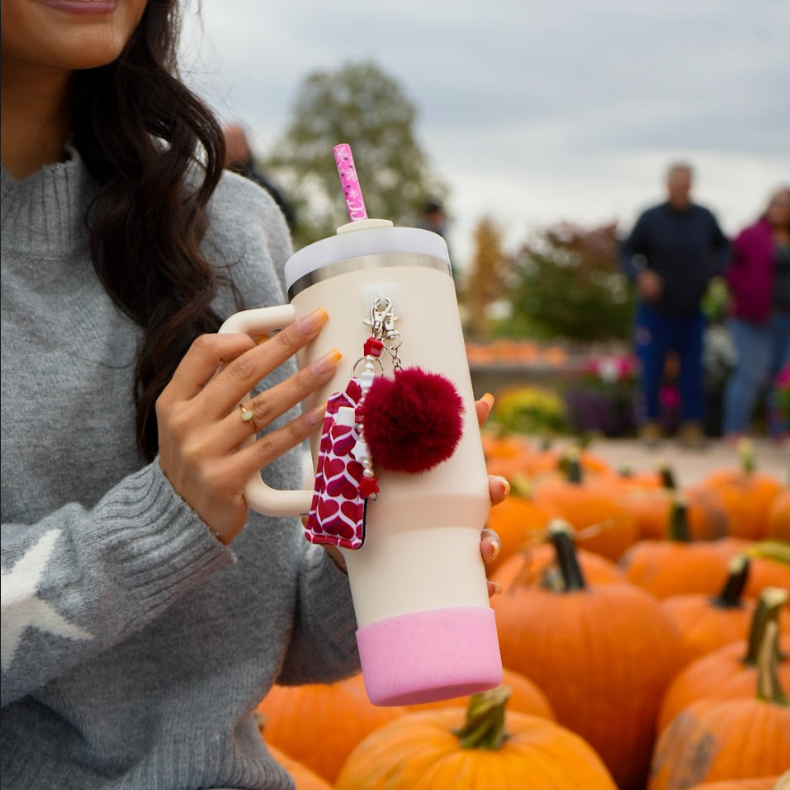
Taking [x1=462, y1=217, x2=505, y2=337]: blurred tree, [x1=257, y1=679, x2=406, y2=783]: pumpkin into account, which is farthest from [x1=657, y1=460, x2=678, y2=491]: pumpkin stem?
[x1=462, y1=217, x2=505, y2=337]: blurred tree

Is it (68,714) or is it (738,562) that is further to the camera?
(738,562)

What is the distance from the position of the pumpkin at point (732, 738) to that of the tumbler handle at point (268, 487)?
110cm

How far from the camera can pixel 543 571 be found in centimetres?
250

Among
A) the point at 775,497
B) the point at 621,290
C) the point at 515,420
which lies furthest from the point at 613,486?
the point at 621,290

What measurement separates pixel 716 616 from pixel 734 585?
76 millimetres

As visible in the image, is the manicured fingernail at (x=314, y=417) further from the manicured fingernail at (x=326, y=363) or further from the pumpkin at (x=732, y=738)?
the pumpkin at (x=732, y=738)

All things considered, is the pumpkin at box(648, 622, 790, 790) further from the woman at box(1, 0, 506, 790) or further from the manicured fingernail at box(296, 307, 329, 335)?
the manicured fingernail at box(296, 307, 329, 335)

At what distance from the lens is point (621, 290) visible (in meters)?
15.0

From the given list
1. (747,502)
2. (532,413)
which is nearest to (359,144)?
(532,413)

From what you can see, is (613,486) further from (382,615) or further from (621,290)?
(621,290)

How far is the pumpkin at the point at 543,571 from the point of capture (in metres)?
2.44

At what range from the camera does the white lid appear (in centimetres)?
98

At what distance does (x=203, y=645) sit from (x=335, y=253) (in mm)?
538

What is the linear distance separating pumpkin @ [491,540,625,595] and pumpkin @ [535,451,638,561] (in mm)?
618
